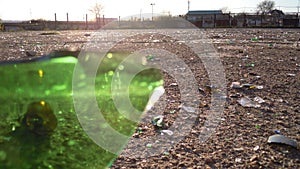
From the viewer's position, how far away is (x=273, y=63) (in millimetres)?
3377

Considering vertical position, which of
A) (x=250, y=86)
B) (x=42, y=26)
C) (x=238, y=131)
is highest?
(x=42, y=26)

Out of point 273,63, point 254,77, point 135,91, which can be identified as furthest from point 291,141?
point 273,63

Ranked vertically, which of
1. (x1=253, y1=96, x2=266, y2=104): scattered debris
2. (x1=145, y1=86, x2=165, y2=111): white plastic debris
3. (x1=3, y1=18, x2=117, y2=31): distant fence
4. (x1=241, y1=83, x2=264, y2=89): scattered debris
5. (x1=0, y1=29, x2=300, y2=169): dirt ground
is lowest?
(x1=0, y1=29, x2=300, y2=169): dirt ground

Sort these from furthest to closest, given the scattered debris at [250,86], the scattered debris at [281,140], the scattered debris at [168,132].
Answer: the scattered debris at [250,86]
the scattered debris at [168,132]
the scattered debris at [281,140]

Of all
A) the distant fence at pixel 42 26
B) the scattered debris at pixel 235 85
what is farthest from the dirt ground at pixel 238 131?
the distant fence at pixel 42 26

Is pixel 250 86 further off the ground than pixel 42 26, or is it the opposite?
pixel 42 26

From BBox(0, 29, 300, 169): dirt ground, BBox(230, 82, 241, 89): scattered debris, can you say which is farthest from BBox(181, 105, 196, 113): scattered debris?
BBox(230, 82, 241, 89): scattered debris

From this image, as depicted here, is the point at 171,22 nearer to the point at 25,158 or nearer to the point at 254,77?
the point at 254,77

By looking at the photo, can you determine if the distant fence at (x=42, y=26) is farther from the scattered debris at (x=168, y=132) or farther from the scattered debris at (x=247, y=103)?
the scattered debris at (x=168, y=132)

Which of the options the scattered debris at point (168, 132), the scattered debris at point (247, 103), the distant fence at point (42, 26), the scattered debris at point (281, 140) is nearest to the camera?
the scattered debris at point (281, 140)

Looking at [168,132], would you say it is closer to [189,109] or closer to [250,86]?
[189,109]

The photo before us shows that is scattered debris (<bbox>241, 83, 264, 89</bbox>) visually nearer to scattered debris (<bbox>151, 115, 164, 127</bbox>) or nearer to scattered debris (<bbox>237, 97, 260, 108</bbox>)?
scattered debris (<bbox>237, 97, 260, 108</bbox>)

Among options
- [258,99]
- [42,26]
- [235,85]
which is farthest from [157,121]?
[42,26]

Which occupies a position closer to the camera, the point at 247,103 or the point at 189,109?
the point at 189,109
